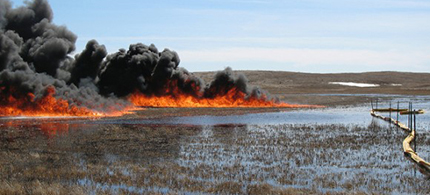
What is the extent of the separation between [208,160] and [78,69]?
167 ft

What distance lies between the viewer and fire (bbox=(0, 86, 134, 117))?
165 ft

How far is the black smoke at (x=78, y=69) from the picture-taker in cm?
5288

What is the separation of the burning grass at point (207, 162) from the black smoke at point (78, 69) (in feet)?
55.9

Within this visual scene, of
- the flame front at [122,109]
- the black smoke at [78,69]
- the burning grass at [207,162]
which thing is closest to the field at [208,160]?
the burning grass at [207,162]

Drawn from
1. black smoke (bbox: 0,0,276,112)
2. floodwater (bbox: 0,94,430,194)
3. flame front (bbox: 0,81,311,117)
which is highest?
black smoke (bbox: 0,0,276,112)

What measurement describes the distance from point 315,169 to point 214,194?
6.52 metres

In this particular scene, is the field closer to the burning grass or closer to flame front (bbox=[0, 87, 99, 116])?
the burning grass

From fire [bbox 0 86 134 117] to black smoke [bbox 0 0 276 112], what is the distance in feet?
1.47

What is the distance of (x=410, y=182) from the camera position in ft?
62.1

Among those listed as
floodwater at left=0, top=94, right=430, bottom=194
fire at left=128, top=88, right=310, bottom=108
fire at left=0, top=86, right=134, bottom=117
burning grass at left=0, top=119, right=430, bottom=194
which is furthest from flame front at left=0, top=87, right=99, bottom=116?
fire at left=128, top=88, right=310, bottom=108

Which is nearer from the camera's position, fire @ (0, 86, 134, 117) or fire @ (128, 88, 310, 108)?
fire @ (0, 86, 134, 117)

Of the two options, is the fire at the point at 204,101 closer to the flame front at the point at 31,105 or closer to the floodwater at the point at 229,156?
the flame front at the point at 31,105

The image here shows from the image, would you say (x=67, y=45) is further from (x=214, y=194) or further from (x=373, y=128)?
(x=214, y=194)

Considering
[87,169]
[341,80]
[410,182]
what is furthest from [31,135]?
[341,80]
